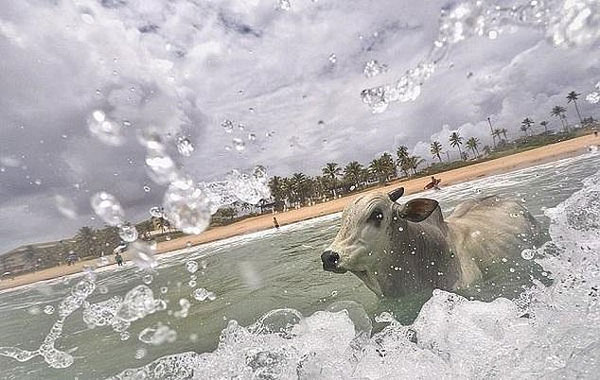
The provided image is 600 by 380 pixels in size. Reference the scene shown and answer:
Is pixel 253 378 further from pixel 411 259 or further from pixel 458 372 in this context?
pixel 411 259

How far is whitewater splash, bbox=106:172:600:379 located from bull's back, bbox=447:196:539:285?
19.6 inches

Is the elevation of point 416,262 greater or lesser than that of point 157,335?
greater

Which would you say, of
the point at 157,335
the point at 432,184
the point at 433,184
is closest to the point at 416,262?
the point at 157,335

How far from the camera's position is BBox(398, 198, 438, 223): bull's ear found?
15.4ft

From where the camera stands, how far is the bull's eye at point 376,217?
15.1 ft

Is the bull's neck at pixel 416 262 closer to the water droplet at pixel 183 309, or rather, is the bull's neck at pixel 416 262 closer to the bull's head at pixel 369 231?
the bull's head at pixel 369 231

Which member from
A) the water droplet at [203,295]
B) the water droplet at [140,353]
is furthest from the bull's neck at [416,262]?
the water droplet at [203,295]

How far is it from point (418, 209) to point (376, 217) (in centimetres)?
50

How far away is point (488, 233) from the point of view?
17.7 feet

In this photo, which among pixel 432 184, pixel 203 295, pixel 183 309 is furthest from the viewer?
pixel 432 184

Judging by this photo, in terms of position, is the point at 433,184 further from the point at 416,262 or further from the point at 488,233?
the point at 416,262

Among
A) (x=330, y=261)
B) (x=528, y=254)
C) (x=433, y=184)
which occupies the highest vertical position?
(x=330, y=261)

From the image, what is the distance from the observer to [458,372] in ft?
9.04

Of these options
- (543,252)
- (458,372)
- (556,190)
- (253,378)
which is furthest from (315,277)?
(556,190)
